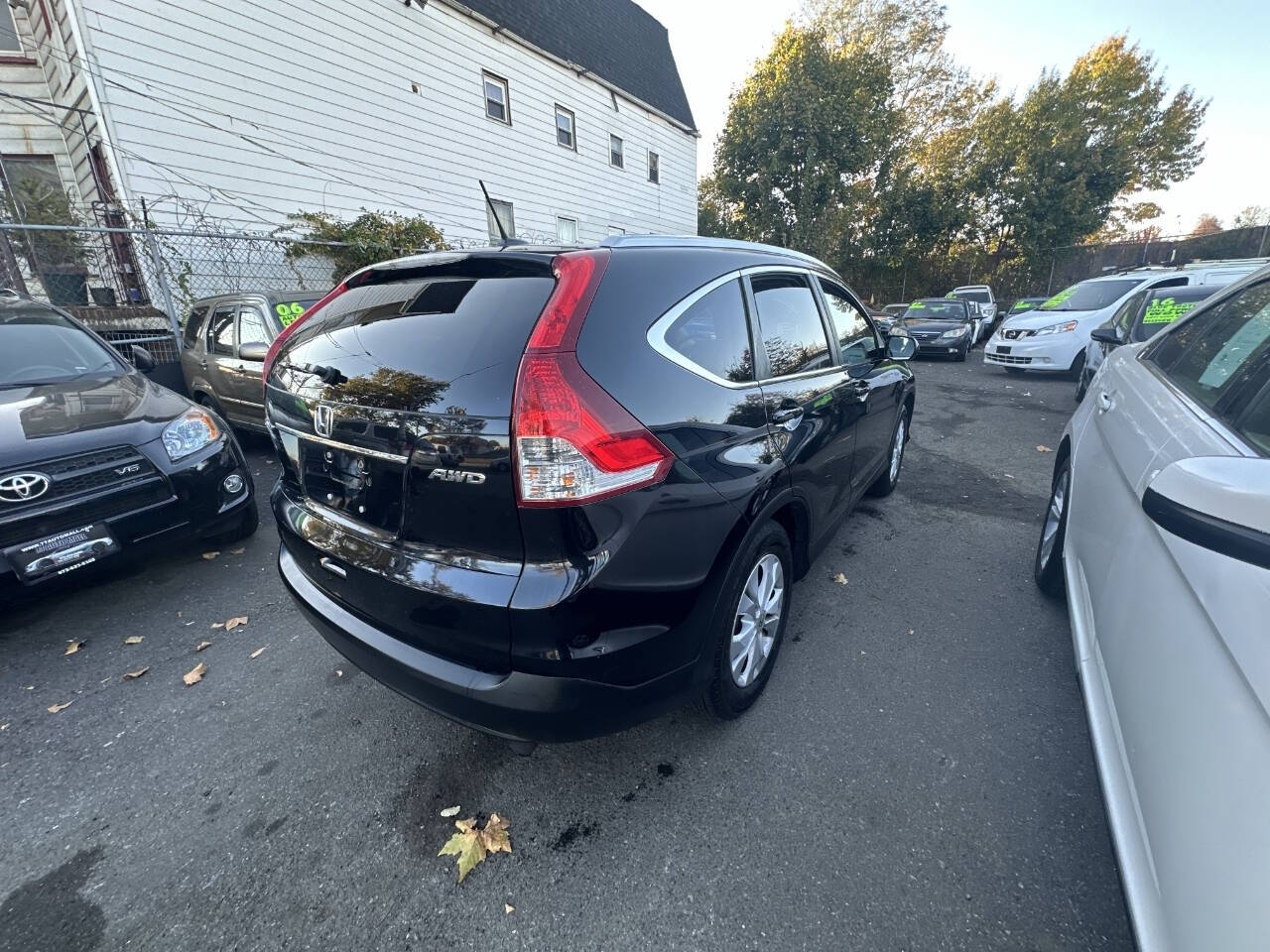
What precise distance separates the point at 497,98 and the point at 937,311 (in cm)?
1189

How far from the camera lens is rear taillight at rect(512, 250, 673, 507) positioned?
144 cm

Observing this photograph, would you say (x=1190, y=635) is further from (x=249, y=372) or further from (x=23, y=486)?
(x=249, y=372)

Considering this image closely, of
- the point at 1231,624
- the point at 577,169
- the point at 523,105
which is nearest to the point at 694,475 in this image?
the point at 1231,624

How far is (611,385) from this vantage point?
4.99 feet

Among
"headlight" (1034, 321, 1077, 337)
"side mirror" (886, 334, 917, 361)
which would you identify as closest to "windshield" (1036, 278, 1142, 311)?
"headlight" (1034, 321, 1077, 337)

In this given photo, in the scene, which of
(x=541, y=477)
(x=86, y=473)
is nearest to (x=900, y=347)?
(x=541, y=477)

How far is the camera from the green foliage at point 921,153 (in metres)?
20.4

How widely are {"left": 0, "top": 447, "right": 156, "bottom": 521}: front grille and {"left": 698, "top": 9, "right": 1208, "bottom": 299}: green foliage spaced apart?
22.8 m

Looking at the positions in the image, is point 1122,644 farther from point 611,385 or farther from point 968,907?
point 611,385

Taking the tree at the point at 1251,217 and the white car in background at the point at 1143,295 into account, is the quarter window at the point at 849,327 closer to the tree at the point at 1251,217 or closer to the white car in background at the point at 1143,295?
the white car in background at the point at 1143,295

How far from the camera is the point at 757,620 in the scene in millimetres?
2277

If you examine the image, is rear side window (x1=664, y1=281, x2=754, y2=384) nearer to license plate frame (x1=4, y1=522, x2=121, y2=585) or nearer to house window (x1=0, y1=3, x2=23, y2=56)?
license plate frame (x1=4, y1=522, x2=121, y2=585)

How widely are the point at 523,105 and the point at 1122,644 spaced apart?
1489 centimetres

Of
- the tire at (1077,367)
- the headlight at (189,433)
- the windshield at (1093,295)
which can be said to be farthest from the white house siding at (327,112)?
the tire at (1077,367)
